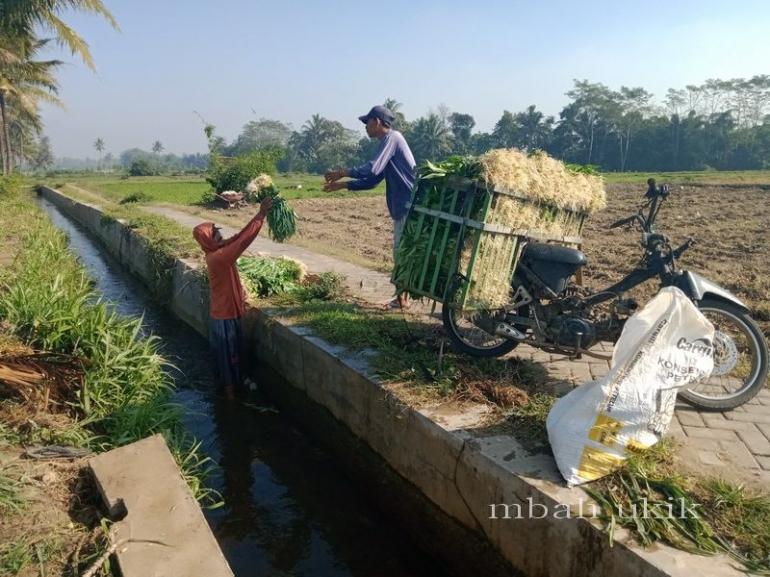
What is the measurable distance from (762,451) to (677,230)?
10969 millimetres

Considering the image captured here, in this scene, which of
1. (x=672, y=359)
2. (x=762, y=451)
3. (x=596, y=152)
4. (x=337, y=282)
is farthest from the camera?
(x=596, y=152)

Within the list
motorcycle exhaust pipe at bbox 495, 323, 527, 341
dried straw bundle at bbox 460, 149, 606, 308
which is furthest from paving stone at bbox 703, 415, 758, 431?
dried straw bundle at bbox 460, 149, 606, 308

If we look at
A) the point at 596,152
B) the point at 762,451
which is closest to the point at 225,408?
the point at 762,451

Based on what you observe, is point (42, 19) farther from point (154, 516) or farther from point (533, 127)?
point (533, 127)

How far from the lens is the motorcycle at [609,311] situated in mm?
3756

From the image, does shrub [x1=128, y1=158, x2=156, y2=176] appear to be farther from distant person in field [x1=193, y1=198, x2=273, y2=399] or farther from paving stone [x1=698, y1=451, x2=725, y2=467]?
paving stone [x1=698, y1=451, x2=725, y2=467]

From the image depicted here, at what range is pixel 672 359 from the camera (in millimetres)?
2920

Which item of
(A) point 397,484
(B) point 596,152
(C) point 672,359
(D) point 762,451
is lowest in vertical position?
(A) point 397,484

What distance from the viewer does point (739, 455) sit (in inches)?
130

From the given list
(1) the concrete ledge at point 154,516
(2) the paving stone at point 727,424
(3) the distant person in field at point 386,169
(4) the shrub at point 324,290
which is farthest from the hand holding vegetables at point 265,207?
(2) the paving stone at point 727,424

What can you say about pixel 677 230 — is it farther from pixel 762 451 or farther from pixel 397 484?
pixel 397 484

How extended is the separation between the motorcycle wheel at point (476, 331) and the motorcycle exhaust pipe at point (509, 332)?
65 mm

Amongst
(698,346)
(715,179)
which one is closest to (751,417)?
(698,346)

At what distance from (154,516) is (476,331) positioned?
305cm
